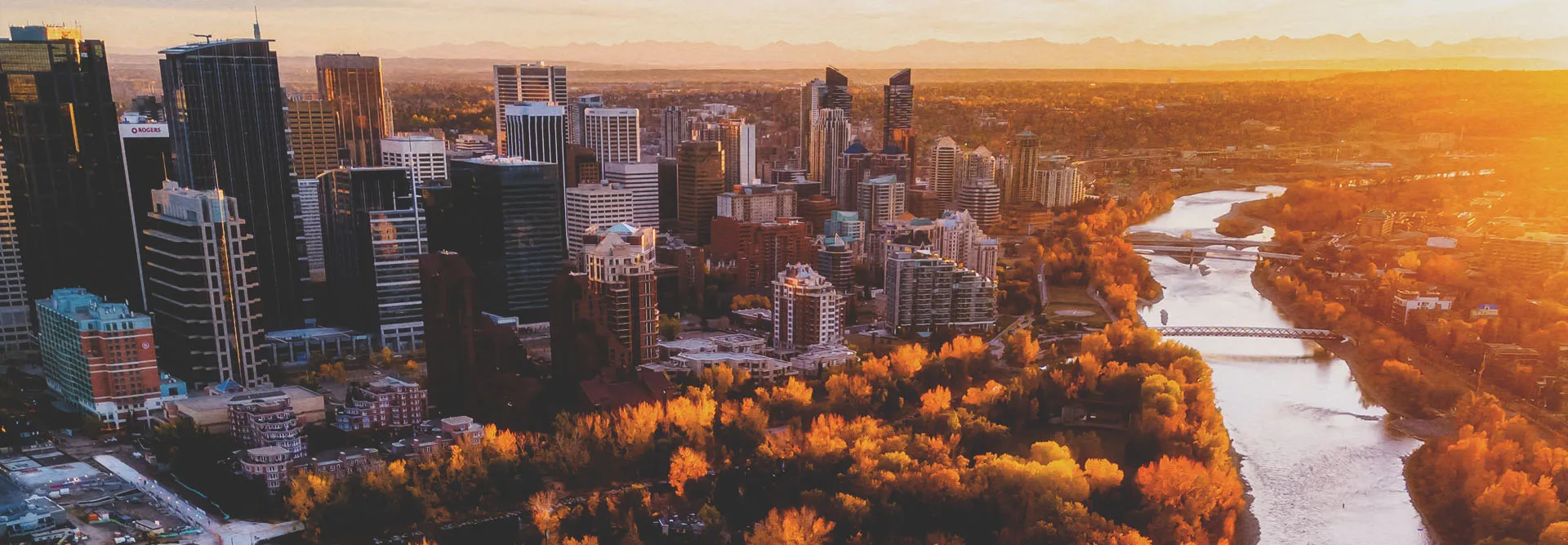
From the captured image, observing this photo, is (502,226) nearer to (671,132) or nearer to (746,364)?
(746,364)

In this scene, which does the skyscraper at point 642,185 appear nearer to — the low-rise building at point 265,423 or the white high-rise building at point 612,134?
the white high-rise building at point 612,134

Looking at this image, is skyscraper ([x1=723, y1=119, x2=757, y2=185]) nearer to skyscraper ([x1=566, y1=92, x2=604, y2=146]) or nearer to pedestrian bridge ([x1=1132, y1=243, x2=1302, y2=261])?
skyscraper ([x1=566, y1=92, x2=604, y2=146])

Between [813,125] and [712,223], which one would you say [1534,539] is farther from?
[813,125]

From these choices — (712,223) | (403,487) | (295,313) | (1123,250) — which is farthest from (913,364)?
(1123,250)

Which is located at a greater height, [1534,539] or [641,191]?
[641,191]

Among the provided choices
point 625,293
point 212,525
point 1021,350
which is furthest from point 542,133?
point 212,525

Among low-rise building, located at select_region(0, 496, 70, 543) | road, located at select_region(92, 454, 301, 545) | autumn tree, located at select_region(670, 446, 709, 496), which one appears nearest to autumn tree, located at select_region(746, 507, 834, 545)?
autumn tree, located at select_region(670, 446, 709, 496)

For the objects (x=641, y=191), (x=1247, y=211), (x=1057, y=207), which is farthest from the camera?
(x=1247, y=211)
